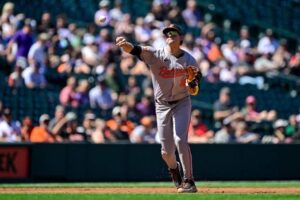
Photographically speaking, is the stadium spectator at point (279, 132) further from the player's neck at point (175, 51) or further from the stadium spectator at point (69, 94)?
the player's neck at point (175, 51)

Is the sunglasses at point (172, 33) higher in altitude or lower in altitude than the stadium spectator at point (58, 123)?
higher

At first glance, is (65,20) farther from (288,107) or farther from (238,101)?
(288,107)

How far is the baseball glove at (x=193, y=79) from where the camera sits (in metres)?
10.4

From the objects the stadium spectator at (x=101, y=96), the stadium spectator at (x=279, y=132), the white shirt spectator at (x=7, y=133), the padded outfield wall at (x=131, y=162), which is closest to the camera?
the padded outfield wall at (x=131, y=162)

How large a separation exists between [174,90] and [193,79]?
1.05 ft

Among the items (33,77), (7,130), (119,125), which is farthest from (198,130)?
(7,130)

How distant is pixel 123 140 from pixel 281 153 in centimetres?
294

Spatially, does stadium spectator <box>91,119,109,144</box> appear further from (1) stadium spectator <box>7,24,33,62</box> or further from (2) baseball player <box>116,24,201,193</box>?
(2) baseball player <box>116,24,201,193</box>

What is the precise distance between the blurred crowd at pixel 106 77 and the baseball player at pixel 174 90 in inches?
179

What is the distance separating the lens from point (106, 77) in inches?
647

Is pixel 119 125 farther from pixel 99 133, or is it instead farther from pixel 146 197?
pixel 146 197

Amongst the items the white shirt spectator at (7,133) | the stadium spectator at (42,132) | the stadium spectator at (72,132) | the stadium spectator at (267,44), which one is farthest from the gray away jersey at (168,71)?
the stadium spectator at (267,44)

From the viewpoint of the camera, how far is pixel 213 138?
16.2 metres

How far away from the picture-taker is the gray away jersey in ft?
34.4
